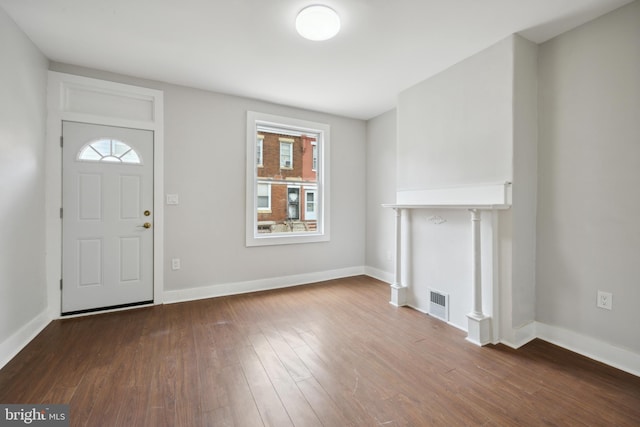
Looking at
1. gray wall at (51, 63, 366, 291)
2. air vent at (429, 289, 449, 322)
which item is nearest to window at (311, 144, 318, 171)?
gray wall at (51, 63, 366, 291)

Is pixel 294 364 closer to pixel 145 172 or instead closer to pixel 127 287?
pixel 127 287

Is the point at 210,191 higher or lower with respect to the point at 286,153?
lower

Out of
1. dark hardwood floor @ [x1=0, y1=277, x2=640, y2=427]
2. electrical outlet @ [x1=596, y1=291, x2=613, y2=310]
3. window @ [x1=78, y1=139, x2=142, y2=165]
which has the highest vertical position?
window @ [x1=78, y1=139, x2=142, y2=165]

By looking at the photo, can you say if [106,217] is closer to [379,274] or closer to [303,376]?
[303,376]

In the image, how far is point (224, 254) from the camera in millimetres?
3510

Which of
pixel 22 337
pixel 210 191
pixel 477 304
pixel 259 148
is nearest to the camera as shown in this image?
pixel 22 337

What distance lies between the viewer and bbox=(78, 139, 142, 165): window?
112 inches

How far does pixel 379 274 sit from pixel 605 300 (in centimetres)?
256

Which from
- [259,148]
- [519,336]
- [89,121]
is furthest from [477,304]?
[89,121]

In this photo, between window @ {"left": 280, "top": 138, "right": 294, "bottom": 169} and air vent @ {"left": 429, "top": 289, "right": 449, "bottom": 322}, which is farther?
window @ {"left": 280, "top": 138, "right": 294, "bottom": 169}

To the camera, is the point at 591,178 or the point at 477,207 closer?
the point at 591,178

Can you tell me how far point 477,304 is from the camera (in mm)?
2361

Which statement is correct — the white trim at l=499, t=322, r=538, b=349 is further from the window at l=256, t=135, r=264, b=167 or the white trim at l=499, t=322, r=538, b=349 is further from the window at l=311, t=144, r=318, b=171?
the window at l=256, t=135, r=264, b=167

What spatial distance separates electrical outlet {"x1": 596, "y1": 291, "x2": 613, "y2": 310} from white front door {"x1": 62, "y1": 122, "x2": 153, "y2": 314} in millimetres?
4199
